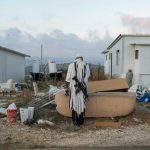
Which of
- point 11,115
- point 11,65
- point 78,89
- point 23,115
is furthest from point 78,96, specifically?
point 11,65

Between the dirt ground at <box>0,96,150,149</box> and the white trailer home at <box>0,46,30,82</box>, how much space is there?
794 inches

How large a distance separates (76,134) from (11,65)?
25829mm

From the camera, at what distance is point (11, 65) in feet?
119

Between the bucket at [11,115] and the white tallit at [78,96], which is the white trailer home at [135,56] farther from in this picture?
the bucket at [11,115]

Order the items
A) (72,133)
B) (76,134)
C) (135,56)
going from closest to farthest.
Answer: (76,134)
(72,133)
(135,56)

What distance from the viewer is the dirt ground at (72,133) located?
10.1 meters

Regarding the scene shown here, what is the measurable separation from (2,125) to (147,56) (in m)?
19.0

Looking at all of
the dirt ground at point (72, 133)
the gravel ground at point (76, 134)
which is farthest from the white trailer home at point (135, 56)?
the gravel ground at point (76, 134)

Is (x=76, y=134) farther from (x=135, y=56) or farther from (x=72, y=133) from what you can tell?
(x=135, y=56)

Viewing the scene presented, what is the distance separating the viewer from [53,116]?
12.8 m

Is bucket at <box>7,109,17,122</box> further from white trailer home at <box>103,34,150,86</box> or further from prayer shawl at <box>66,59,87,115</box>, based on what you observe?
white trailer home at <box>103,34,150,86</box>

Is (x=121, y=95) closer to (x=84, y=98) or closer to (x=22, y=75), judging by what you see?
(x=84, y=98)

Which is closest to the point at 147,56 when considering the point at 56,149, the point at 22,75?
the point at 22,75

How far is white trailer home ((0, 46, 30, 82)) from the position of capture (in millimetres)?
32906
